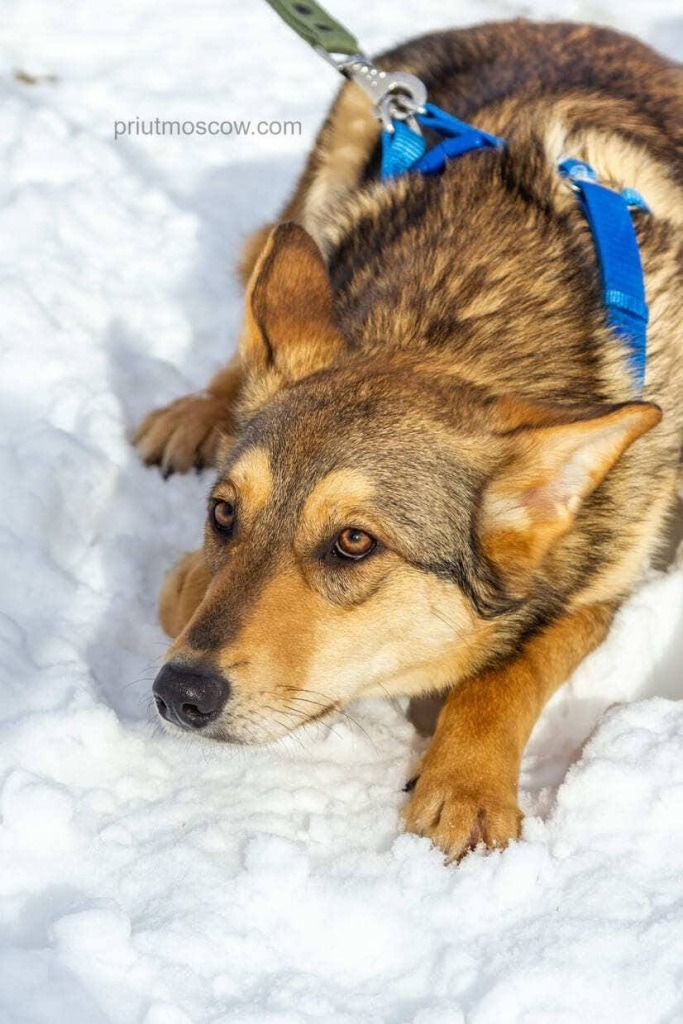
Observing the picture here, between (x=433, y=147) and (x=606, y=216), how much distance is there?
0.99 m

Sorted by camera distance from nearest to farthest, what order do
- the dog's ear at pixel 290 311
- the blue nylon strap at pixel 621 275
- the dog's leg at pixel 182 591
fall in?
the dog's ear at pixel 290 311, the blue nylon strap at pixel 621 275, the dog's leg at pixel 182 591

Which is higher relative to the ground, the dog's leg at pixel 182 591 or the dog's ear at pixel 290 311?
the dog's ear at pixel 290 311

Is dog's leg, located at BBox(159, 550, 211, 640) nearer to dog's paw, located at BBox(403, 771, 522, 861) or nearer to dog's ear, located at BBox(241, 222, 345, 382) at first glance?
dog's ear, located at BBox(241, 222, 345, 382)

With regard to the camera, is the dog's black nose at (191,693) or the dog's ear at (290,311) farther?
the dog's ear at (290,311)

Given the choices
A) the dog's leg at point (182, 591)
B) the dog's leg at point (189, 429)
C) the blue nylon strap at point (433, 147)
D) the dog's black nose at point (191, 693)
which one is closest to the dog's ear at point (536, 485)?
the dog's black nose at point (191, 693)

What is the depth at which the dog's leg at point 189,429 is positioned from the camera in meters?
4.93

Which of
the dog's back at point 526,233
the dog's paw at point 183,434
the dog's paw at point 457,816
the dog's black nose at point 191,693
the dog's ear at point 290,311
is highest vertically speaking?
the dog's back at point 526,233

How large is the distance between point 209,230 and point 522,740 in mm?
3798

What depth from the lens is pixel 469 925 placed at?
10.1 feet

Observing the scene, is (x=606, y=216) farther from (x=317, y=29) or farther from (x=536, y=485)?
(x=317, y=29)

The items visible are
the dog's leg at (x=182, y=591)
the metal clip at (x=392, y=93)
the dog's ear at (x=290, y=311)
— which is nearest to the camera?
the dog's ear at (x=290, y=311)

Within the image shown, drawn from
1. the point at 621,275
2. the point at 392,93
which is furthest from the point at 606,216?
the point at 392,93

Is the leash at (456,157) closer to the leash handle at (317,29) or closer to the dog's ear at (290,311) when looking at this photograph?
the leash handle at (317,29)

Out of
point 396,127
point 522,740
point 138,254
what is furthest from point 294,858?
point 138,254
